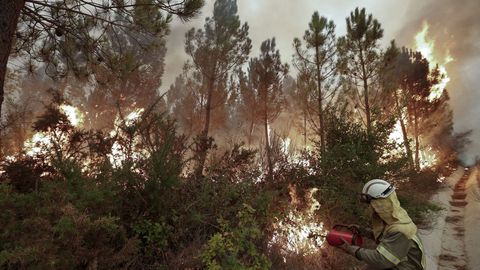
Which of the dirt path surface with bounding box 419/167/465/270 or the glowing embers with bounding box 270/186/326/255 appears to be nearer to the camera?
the glowing embers with bounding box 270/186/326/255

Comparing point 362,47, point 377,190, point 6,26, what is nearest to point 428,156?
point 362,47

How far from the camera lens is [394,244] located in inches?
137

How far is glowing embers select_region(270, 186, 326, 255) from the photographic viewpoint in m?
6.06

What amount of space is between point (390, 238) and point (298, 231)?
314 cm

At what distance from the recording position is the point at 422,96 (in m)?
23.6

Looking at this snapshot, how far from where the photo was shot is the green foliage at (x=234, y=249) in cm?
427

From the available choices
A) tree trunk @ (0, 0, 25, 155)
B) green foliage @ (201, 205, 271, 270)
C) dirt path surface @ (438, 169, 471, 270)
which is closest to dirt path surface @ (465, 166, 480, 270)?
dirt path surface @ (438, 169, 471, 270)

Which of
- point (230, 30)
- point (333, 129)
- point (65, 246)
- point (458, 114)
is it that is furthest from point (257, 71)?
point (458, 114)

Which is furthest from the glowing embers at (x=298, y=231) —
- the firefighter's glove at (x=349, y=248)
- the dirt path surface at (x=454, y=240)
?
the dirt path surface at (x=454, y=240)

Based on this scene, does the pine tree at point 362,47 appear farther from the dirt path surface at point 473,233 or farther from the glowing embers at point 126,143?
the glowing embers at point 126,143

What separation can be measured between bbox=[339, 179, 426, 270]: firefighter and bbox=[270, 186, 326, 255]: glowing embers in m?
2.20

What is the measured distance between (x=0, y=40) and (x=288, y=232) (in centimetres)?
538

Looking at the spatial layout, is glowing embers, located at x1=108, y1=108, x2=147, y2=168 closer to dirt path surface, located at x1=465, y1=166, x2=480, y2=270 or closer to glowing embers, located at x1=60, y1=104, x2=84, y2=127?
glowing embers, located at x1=60, y1=104, x2=84, y2=127

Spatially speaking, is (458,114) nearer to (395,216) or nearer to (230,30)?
(230,30)
